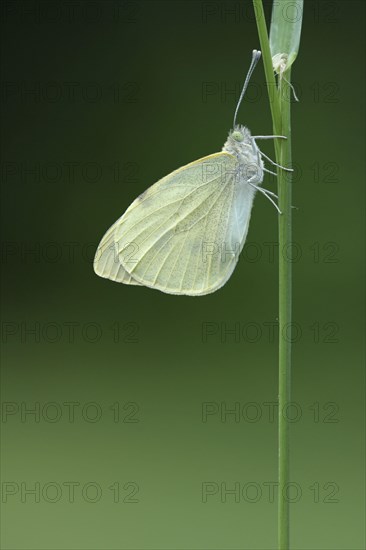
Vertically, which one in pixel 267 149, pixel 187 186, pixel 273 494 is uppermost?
pixel 267 149

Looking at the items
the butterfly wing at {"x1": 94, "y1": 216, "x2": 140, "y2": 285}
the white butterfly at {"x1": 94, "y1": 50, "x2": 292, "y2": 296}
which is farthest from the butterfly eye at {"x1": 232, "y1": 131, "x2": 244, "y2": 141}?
the butterfly wing at {"x1": 94, "y1": 216, "x2": 140, "y2": 285}

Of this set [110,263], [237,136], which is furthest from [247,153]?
[110,263]

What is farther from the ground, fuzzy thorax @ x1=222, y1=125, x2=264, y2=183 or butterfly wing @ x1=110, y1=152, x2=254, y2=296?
fuzzy thorax @ x1=222, y1=125, x2=264, y2=183

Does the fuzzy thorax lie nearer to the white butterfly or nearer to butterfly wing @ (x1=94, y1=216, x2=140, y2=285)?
the white butterfly

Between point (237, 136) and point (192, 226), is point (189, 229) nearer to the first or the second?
point (192, 226)

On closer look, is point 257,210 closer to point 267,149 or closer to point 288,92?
point 267,149

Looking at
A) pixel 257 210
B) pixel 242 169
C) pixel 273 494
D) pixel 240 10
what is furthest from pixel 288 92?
pixel 240 10

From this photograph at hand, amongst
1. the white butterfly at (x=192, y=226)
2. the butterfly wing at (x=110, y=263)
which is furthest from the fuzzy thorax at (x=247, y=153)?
the butterfly wing at (x=110, y=263)
